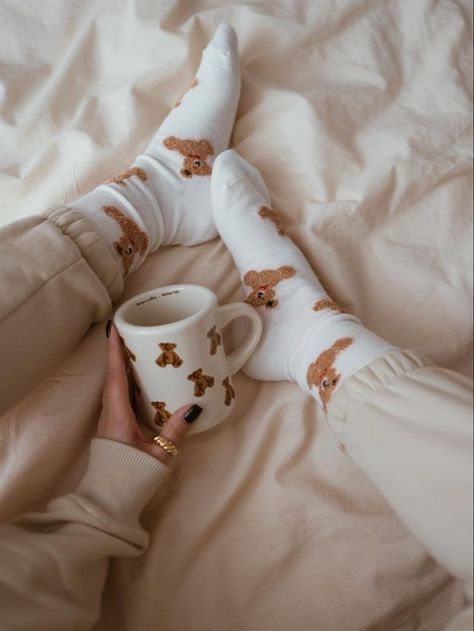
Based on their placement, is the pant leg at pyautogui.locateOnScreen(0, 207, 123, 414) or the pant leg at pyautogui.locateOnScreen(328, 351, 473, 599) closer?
the pant leg at pyautogui.locateOnScreen(328, 351, 473, 599)

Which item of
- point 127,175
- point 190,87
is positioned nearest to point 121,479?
point 127,175

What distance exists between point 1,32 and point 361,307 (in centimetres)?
64

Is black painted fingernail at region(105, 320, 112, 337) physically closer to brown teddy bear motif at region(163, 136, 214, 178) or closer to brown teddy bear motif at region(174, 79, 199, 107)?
brown teddy bear motif at region(163, 136, 214, 178)

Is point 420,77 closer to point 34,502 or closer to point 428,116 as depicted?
point 428,116

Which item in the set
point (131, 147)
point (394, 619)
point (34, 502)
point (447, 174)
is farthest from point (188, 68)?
point (394, 619)

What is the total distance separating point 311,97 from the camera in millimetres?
828

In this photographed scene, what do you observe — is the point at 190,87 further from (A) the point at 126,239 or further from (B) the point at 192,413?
(B) the point at 192,413

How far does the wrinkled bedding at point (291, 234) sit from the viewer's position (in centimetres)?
57

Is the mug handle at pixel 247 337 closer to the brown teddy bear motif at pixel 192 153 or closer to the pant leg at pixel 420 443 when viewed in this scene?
the pant leg at pixel 420 443

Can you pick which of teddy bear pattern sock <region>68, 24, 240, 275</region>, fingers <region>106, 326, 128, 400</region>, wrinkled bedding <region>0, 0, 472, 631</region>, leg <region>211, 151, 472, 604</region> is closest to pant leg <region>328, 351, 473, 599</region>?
leg <region>211, 151, 472, 604</region>

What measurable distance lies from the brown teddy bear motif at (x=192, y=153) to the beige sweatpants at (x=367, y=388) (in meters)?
0.22

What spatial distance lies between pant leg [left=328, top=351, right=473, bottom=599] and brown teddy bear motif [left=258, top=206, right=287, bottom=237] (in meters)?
0.29

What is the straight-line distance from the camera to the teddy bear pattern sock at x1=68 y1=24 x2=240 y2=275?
2.31 ft

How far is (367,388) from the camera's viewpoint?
527mm
